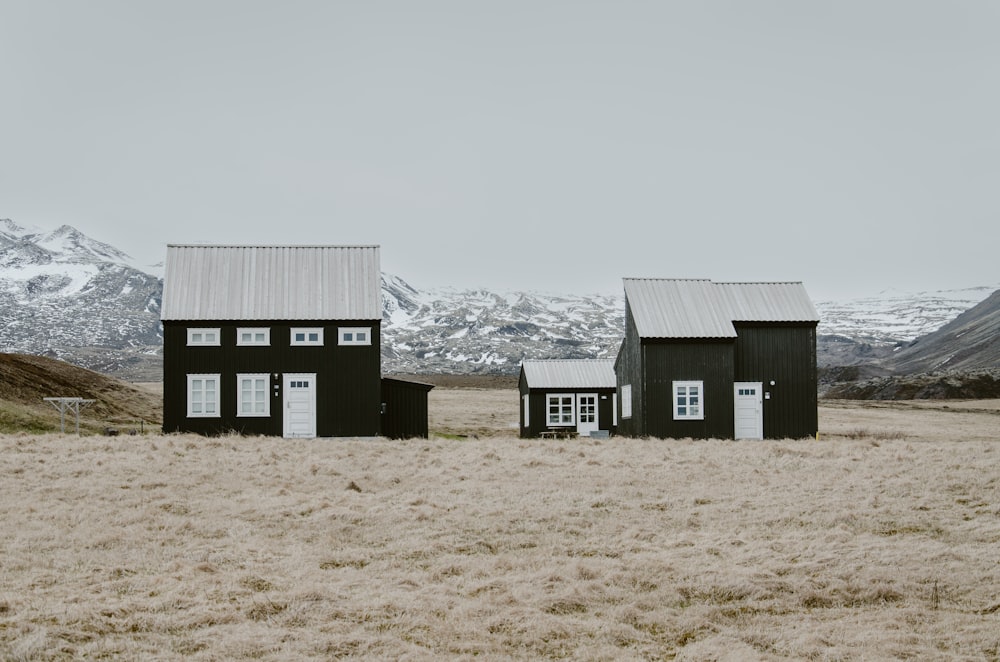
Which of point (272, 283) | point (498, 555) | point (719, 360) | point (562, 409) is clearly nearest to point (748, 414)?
point (719, 360)

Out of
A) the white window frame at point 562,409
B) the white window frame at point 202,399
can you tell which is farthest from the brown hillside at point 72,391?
the white window frame at point 562,409

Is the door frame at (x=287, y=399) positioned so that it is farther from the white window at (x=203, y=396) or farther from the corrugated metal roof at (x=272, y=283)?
the white window at (x=203, y=396)

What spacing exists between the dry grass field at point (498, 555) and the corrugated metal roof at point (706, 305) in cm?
1065

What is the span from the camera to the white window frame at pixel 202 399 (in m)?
35.9

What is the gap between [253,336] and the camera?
36.5 metres

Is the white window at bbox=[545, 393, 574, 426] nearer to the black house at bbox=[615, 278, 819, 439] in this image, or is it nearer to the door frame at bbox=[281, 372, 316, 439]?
the black house at bbox=[615, 278, 819, 439]

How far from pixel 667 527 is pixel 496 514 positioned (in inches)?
127

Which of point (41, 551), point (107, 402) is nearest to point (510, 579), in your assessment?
point (41, 551)

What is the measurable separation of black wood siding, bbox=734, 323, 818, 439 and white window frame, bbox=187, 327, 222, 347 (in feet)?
65.5

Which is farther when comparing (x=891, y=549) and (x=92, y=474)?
(x=92, y=474)

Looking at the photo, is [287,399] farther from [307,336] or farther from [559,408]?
[559,408]

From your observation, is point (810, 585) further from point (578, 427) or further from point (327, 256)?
point (578, 427)

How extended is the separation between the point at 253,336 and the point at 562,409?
53.3ft

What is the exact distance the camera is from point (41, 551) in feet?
51.5
